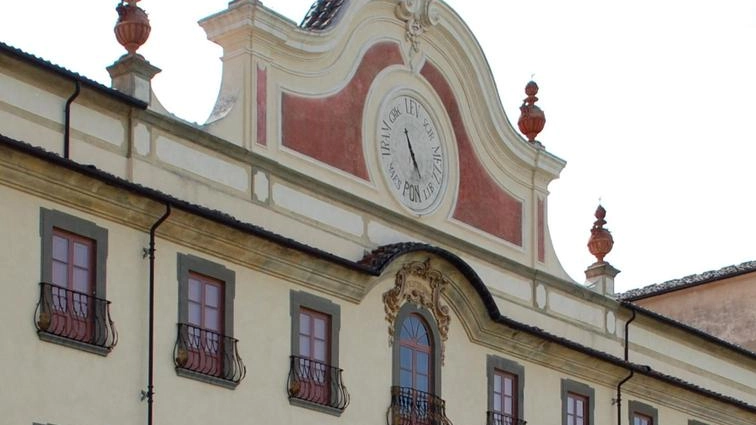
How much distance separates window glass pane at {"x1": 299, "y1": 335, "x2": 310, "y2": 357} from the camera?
A: 33713 mm

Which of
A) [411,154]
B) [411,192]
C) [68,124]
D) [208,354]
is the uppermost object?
[411,154]

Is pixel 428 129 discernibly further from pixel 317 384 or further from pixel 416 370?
pixel 317 384

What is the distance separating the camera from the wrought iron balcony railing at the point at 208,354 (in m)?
31.1

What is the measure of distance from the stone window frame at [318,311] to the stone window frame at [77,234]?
4.51 metres

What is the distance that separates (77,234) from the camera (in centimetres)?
2958

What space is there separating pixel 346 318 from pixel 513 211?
6.55 m

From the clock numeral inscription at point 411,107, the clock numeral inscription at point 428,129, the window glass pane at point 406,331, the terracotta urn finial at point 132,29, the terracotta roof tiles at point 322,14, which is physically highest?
the terracotta roof tiles at point 322,14

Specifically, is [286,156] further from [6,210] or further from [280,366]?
[6,210]

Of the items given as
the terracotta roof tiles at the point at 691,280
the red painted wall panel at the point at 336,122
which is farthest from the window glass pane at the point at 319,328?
the terracotta roof tiles at the point at 691,280

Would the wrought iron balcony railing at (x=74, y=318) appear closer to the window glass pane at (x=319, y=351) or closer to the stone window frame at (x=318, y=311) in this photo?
the stone window frame at (x=318, y=311)

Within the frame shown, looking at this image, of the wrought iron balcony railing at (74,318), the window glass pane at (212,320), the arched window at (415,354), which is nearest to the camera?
the wrought iron balcony railing at (74,318)

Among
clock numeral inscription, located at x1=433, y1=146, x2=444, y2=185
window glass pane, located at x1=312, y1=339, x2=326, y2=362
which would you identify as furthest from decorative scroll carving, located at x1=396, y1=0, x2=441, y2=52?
window glass pane, located at x1=312, y1=339, x2=326, y2=362

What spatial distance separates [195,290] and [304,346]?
2.75 meters

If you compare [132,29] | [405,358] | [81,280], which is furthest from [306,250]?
→ [81,280]
